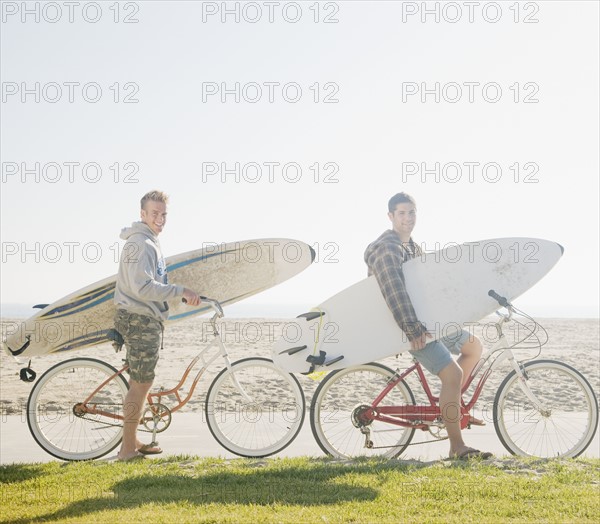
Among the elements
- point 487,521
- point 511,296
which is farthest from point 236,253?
point 487,521

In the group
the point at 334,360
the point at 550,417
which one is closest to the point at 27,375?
the point at 334,360

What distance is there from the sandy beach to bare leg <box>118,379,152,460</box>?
1.58 feet

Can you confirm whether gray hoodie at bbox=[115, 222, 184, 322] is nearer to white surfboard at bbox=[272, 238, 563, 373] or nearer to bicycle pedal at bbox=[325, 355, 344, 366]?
white surfboard at bbox=[272, 238, 563, 373]

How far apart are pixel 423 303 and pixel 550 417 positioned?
1.32 m

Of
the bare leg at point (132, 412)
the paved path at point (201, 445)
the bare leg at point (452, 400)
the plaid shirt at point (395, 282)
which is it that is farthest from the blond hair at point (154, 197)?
the bare leg at point (452, 400)

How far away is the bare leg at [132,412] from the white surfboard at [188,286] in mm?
746

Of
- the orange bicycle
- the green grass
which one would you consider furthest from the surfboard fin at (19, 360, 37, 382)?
the green grass

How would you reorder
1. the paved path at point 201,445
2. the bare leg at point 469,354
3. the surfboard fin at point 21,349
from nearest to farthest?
the bare leg at point 469,354
the paved path at point 201,445
the surfboard fin at point 21,349

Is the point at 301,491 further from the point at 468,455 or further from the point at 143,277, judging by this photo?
the point at 143,277

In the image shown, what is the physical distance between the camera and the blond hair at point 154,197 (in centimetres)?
477

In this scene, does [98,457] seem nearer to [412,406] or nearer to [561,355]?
[412,406]

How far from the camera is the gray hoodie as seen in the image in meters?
4.53

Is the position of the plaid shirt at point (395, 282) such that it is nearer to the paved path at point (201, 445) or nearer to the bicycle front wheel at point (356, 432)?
the bicycle front wheel at point (356, 432)

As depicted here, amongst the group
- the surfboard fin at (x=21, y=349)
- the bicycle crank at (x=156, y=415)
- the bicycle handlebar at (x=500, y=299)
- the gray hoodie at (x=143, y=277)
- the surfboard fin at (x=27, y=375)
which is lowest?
the bicycle crank at (x=156, y=415)
